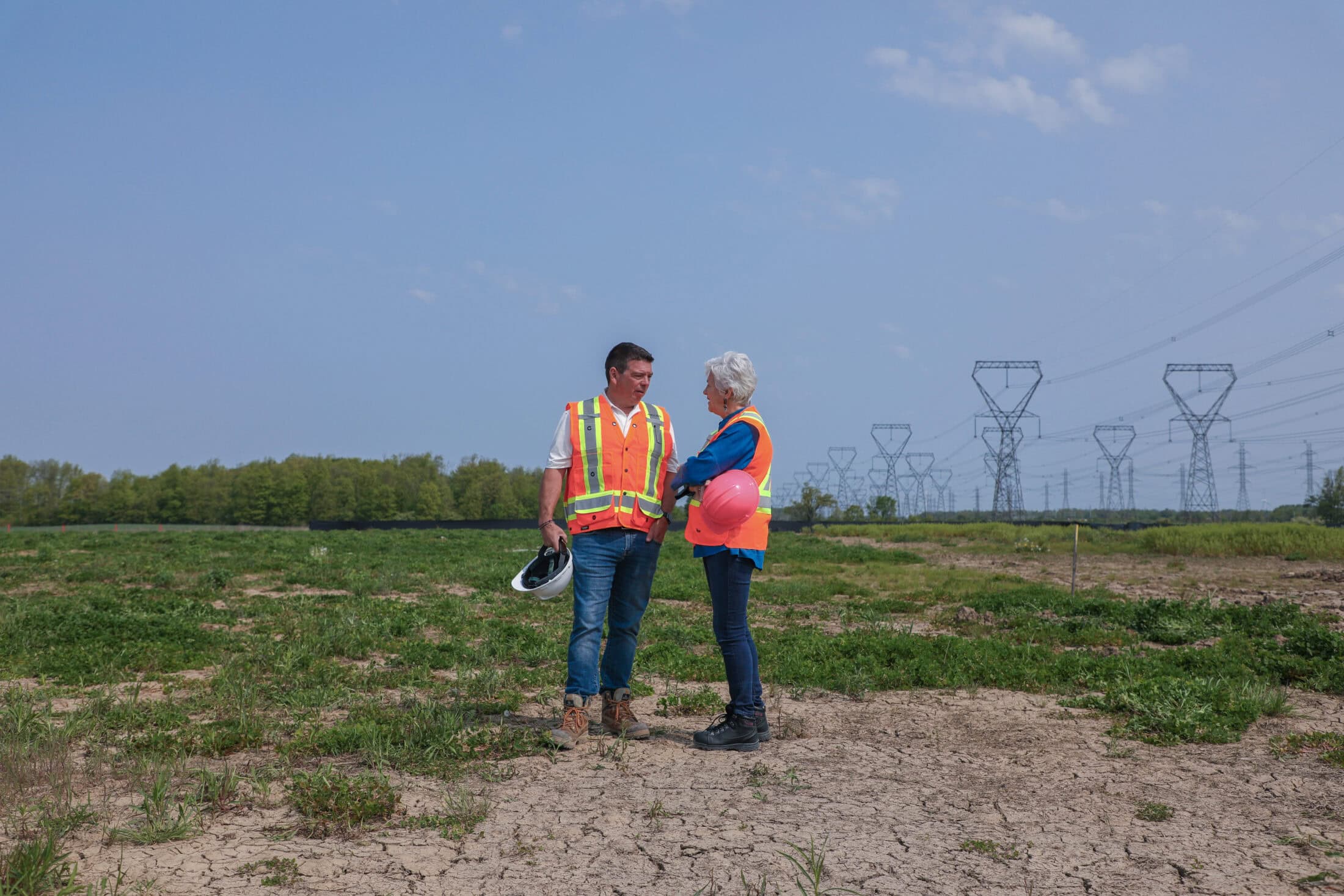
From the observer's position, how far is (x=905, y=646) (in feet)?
28.0

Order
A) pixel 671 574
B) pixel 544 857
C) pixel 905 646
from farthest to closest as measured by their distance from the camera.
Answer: pixel 671 574 < pixel 905 646 < pixel 544 857

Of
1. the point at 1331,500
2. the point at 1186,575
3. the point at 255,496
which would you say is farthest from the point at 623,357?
the point at 255,496

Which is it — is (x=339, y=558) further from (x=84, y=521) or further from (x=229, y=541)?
(x=84, y=521)

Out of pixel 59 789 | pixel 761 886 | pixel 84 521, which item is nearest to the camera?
pixel 761 886

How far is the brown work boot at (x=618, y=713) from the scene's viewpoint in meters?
5.64

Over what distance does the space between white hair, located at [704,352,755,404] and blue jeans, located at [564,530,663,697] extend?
1.02 metres

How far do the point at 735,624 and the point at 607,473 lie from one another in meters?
1.17

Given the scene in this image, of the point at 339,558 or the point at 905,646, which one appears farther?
the point at 339,558

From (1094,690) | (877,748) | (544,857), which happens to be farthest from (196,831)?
(1094,690)

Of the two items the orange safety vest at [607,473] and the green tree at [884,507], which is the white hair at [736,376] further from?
the green tree at [884,507]

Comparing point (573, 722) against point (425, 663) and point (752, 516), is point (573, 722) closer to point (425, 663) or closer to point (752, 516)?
point (752, 516)

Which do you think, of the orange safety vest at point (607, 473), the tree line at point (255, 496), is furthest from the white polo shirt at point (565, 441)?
the tree line at point (255, 496)

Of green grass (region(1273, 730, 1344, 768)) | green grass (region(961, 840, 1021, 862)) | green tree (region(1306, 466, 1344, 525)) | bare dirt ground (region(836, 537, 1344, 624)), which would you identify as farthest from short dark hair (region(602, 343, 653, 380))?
green tree (region(1306, 466, 1344, 525))

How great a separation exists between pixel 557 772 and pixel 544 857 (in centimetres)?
121
